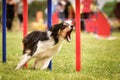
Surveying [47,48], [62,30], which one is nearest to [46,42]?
[47,48]

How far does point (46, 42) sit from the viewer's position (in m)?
6.63

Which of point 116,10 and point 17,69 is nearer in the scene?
point 17,69

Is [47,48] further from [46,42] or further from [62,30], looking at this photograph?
[62,30]

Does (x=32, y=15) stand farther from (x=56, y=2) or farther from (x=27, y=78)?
(x=27, y=78)

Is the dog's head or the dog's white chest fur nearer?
the dog's head

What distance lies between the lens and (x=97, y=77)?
6.52 m

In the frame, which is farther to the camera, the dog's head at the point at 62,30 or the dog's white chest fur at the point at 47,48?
the dog's white chest fur at the point at 47,48

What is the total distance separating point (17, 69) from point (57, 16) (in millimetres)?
14324

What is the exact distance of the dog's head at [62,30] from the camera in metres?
6.48

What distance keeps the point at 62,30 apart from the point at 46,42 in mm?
314

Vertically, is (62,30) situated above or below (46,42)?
above

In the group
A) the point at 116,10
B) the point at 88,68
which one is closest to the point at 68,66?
the point at 88,68

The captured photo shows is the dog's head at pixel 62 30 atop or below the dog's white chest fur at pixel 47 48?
atop

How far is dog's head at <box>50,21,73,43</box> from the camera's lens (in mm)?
6482
